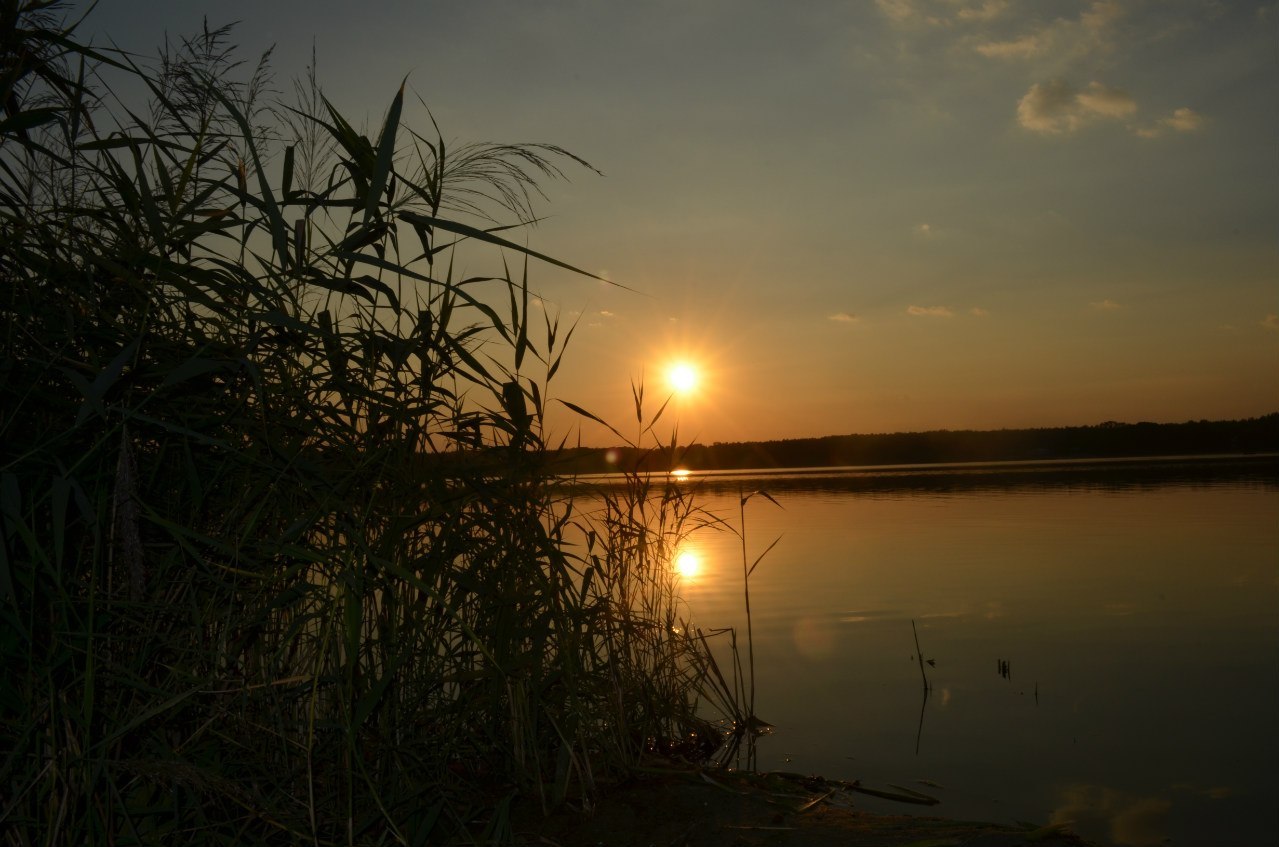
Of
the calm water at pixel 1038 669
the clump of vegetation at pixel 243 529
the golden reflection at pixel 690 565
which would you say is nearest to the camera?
the clump of vegetation at pixel 243 529

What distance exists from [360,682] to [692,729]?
197cm

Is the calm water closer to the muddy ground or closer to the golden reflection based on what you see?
the golden reflection

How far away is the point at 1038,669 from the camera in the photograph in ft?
18.4

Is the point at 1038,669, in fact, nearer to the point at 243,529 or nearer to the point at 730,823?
the point at 730,823

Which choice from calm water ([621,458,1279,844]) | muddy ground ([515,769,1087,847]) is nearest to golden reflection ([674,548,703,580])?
calm water ([621,458,1279,844])

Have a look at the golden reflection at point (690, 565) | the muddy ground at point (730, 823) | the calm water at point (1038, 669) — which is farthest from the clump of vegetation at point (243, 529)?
the golden reflection at point (690, 565)

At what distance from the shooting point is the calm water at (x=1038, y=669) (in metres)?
3.79

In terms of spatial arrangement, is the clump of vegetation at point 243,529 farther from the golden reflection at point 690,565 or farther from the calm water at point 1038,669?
the golden reflection at point 690,565

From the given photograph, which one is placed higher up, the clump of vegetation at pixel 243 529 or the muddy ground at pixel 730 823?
the clump of vegetation at pixel 243 529

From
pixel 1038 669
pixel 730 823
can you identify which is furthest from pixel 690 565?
pixel 730 823

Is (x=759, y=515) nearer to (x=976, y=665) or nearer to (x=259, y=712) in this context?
(x=976, y=665)

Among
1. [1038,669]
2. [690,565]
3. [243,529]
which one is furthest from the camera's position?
[690,565]

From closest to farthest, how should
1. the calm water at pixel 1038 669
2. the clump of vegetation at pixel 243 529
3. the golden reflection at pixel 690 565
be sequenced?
the clump of vegetation at pixel 243 529 → the calm water at pixel 1038 669 → the golden reflection at pixel 690 565

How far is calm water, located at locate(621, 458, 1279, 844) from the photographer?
3791 mm
